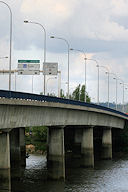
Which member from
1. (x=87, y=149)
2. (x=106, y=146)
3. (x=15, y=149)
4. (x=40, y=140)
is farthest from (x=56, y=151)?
(x=40, y=140)

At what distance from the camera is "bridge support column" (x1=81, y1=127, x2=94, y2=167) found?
73.9 metres

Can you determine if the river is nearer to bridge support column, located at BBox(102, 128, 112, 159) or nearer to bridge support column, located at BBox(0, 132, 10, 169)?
bridge support column, located at BBox(0, 132, 10, 169)

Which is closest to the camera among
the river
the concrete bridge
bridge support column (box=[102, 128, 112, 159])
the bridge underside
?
the concrete bridge

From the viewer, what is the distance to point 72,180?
5916 centimetres

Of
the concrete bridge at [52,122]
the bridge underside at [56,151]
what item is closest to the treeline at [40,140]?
the concrete bridge at [52,122]

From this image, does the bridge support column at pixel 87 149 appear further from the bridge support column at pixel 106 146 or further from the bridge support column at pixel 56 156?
the bridge support column at pixel 56 156

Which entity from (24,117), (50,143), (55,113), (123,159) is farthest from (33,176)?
(123,159)

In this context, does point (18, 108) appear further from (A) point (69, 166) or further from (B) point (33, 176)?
(A) point (69, 166)

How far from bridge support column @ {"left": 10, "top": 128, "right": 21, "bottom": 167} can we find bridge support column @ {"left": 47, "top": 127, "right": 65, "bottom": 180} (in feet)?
18.5

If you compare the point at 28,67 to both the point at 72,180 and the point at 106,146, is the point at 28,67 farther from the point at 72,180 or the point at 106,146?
the point at 106,146

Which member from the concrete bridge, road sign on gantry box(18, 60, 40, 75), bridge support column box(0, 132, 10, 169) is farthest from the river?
road sign on gantry box(18, 60, 40, 75)

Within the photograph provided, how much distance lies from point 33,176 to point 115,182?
34.5 feet

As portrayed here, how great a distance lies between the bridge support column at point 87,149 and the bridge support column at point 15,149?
41.6 feet

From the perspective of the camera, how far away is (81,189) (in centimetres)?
5328
